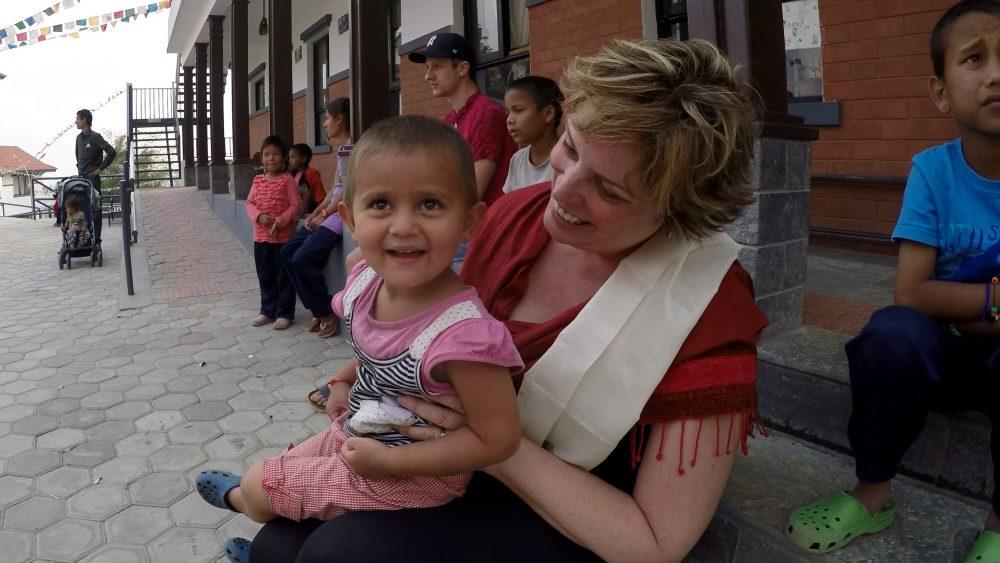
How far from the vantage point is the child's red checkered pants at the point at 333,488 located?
1240mm

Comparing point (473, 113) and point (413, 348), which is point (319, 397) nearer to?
point (473, 113)

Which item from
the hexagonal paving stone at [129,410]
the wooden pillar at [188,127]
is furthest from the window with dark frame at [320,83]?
the hexagonal paving stone at [129,410]

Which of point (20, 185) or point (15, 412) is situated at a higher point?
point (20, 185)

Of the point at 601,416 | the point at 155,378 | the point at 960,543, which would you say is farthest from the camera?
the point at 155,378

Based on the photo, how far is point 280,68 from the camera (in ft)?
25.9

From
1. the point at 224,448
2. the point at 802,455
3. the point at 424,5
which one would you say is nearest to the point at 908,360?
the point at 802,455

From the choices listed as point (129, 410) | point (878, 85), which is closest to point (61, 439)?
point (129, 410)

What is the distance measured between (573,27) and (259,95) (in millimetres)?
13402

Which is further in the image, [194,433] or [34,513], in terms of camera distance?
[194,433]

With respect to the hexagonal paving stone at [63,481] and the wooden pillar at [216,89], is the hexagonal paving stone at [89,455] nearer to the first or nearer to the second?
the hexagonal paving stone at [63,481]

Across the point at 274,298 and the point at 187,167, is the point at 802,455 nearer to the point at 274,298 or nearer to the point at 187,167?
the point at 274,298

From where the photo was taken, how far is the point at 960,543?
1.33m

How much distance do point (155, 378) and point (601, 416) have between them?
356 cm

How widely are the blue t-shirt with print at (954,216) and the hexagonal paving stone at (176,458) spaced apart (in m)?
2.79
